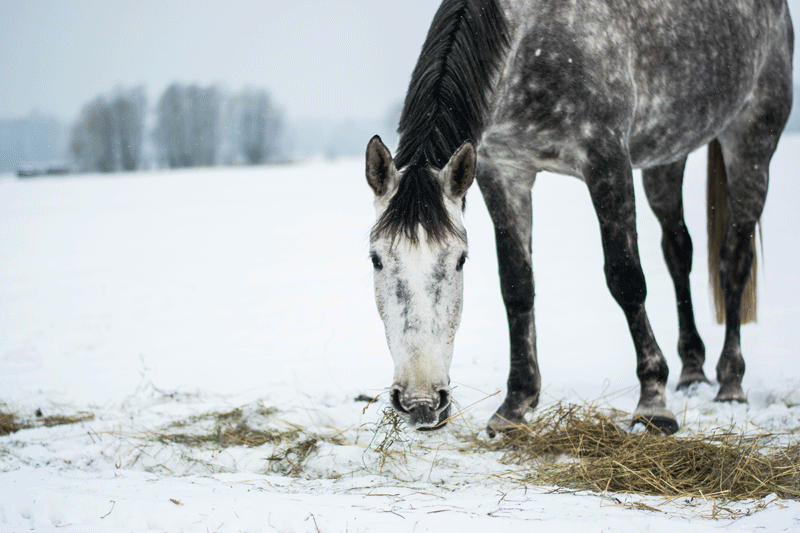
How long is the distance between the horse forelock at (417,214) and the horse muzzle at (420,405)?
0.56 metres

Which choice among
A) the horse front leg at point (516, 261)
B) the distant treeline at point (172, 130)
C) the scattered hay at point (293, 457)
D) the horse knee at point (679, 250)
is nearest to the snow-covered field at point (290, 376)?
the scattered hay at point (293, 457)

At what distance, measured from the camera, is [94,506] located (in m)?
2.19

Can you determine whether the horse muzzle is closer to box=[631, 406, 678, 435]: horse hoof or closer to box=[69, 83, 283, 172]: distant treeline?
box=[631, 406, 678, 435]: horse hoof

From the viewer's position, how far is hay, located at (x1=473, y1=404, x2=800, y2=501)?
2.40 meters

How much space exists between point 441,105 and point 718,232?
293cm

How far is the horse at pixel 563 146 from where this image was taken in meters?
2.31

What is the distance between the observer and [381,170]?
8.11 ft

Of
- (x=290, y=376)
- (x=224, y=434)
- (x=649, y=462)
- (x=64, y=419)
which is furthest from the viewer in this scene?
(x=290, y=376)

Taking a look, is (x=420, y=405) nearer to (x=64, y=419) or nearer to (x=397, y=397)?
(x=397, y=397)

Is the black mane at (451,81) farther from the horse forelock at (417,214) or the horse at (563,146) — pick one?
the horse forelock at (417,214)

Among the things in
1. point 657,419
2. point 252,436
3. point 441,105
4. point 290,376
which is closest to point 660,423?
point 657,419

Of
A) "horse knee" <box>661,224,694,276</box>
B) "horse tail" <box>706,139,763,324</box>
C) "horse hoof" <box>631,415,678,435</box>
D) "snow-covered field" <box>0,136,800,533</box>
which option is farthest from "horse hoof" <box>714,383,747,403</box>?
"horse knee" <box>661,224,694,276</box>

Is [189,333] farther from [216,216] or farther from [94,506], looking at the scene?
[216,216]

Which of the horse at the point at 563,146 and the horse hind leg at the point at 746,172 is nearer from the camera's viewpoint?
the horse at the point at 563,146
